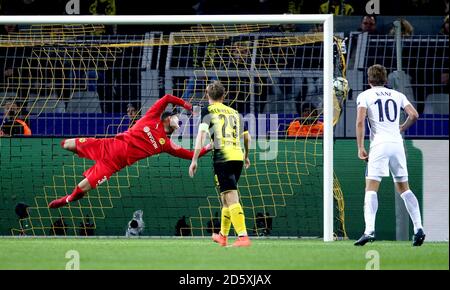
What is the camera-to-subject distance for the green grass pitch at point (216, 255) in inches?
384

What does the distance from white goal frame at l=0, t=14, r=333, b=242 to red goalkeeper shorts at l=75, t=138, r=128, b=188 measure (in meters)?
1.51

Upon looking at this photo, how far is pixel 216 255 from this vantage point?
10.6 meters

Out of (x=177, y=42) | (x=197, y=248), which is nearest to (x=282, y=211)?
(x=177, y=42)

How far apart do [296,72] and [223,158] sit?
3864 millimetres

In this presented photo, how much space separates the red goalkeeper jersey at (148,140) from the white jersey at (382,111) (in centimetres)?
269

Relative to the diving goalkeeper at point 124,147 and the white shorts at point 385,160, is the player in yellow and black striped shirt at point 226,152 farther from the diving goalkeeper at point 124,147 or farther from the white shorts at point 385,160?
the diving goalkeeper at point 124,147

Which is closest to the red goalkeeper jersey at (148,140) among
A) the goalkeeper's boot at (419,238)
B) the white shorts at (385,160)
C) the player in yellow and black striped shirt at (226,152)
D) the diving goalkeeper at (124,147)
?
the diving goalkeeper at (124,147)

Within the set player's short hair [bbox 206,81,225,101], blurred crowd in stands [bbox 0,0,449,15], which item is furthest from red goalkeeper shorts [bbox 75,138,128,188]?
blurred crowd in stands [bbox 0,0,449,15]

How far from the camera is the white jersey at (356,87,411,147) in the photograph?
37.6 feet

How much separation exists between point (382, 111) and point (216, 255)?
2.27 m

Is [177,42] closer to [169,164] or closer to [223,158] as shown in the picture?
[169,164]

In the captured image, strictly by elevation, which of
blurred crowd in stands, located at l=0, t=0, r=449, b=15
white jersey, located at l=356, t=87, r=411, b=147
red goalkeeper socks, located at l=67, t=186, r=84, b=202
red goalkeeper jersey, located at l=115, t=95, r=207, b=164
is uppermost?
blurred crowd in stands, located at l=0, t=0, r=449, b=15

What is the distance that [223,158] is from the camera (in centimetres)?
1162

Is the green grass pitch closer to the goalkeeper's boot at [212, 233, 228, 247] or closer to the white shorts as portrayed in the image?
the goalkeeper's boot at [212, 233, 228, 247]
